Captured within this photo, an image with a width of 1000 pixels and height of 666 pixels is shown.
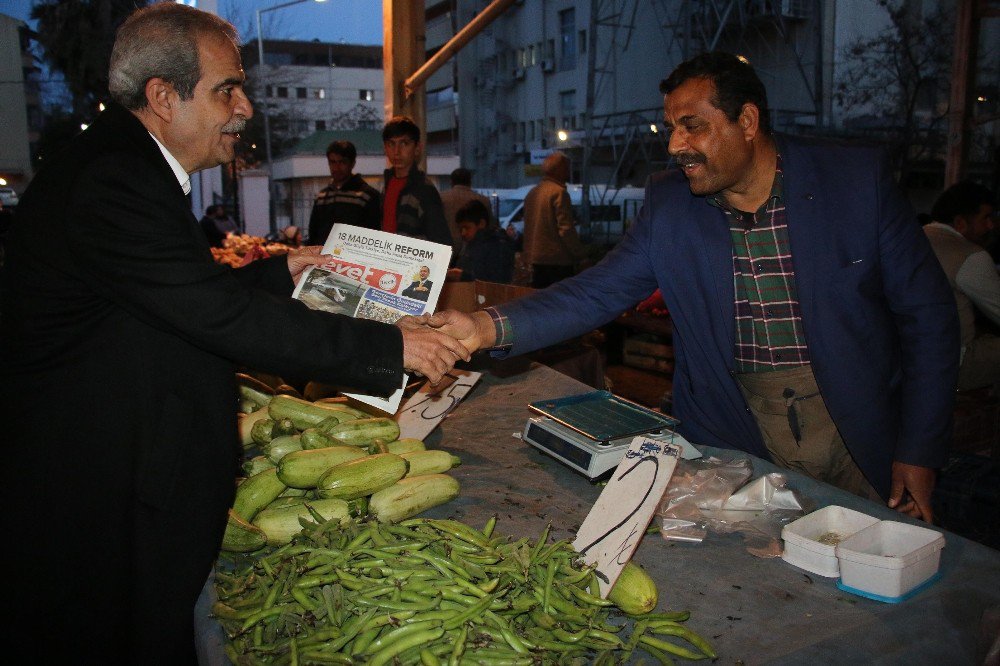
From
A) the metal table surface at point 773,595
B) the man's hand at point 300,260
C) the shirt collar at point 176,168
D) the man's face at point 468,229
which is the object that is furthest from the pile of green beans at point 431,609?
the man's face at point 468,229

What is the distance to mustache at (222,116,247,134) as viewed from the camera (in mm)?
1991

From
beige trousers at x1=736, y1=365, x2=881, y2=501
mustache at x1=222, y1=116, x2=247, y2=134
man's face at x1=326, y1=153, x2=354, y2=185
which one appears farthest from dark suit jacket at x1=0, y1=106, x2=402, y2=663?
man's face at x1=326, y1=153, x2=354, y2=185

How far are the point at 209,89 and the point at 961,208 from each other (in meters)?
5.21

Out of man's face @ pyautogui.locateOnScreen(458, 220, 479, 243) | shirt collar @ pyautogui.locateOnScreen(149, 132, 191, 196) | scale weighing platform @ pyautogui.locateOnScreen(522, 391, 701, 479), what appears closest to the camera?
shirt collar @ pyautogui.locateOnScreen(149, 132, 191, 196)

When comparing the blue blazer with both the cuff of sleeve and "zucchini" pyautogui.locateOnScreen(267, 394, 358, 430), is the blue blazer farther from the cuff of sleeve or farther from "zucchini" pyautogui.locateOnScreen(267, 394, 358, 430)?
"zucchini" pyautogui.locateOnScreen(267, 394, 358, 430)

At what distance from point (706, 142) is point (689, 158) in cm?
7

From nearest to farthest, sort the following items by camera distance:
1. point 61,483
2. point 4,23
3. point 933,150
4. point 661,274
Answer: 1. point 61,483
2. point 661,274
3. point 933,150
4. point 4,23

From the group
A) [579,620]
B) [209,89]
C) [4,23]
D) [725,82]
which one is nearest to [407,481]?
[579,620]

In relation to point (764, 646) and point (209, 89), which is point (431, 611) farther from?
point (209, 89)

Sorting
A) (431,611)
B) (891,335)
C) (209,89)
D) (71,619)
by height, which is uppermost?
(209,89)

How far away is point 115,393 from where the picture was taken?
66.4 inches

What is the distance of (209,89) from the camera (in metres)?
1.91

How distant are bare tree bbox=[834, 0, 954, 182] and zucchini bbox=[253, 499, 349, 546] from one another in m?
16.3

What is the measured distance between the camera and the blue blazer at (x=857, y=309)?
2328 mm
